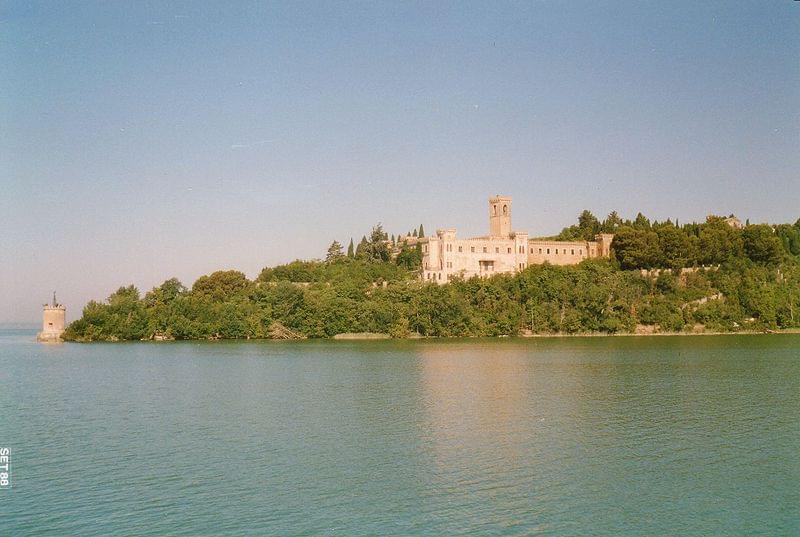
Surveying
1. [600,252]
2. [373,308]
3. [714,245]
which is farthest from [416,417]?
[600,252]

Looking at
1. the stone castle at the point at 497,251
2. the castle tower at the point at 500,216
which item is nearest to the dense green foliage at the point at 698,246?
the stone castle at the point at 497,251

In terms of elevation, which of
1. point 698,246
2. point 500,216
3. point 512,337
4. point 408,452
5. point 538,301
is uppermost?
point 500,216

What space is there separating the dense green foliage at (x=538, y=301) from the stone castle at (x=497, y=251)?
3.71m

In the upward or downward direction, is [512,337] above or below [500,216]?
below

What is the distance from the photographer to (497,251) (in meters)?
72.4

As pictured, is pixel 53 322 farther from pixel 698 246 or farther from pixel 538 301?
pixel 698 246

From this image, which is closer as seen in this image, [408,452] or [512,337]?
[408,452]

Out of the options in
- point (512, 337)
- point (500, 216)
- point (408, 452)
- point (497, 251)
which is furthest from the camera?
point (500, 216)

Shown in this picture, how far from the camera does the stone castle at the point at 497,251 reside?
233 feet

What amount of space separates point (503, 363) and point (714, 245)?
35.6 m

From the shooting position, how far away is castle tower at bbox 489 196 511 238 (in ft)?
246

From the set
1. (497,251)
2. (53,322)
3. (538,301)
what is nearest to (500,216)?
(497,251)

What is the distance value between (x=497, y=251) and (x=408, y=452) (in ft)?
182

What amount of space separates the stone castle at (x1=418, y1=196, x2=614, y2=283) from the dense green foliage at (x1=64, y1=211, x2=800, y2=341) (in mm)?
3706
